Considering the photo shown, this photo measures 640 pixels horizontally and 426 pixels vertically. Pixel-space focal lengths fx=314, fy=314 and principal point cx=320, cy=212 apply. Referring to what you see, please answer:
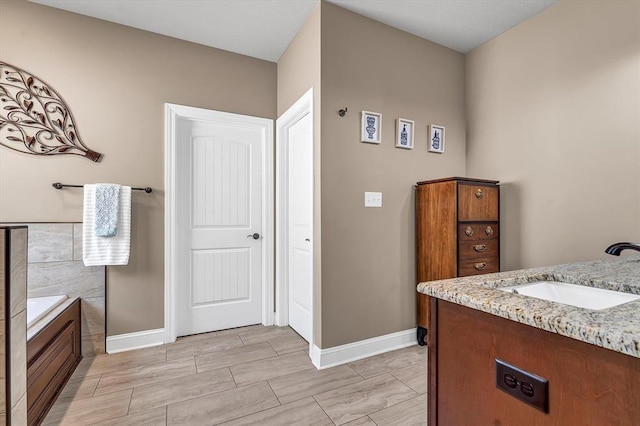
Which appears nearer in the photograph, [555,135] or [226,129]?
[555,135]

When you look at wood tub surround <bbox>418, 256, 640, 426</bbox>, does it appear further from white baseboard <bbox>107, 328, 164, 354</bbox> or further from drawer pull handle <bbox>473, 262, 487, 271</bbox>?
white baseboard <bbox>107, 328, 164, 354</bbox>

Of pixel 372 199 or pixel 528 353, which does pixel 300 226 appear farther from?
pixel 528 353

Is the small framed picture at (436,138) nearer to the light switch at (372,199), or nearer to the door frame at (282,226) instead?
the light switch at (372,199)

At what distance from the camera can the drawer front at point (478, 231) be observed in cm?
229

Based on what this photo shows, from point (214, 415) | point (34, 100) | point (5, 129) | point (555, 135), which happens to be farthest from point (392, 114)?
point (5, 129)

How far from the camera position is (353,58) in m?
2.36

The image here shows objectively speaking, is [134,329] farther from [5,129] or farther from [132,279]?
[5,129]

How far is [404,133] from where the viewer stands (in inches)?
102

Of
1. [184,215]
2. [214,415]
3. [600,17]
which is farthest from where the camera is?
[184,215]

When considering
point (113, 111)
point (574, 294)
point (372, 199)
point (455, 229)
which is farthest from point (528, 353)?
point (113, 111)

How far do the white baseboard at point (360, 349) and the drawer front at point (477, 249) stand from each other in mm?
771

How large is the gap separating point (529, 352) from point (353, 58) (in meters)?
2.24

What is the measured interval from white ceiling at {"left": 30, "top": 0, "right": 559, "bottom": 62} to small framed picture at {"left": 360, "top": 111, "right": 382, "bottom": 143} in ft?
2.50

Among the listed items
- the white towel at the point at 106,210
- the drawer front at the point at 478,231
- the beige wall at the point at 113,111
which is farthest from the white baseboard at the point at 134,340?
the drawer front at the point at 478,231
